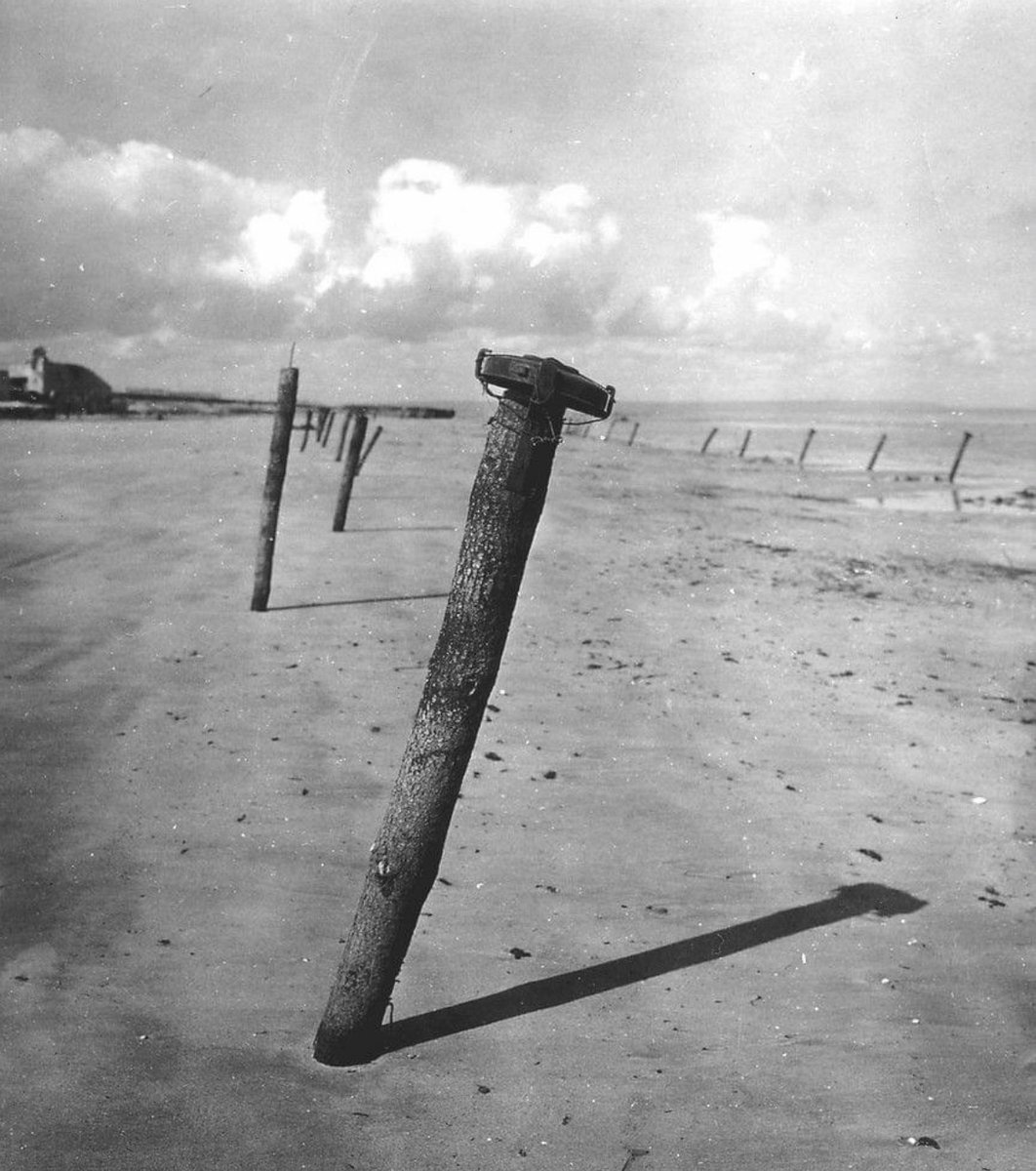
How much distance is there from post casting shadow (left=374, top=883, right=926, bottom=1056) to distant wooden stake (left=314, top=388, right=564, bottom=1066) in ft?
0.98

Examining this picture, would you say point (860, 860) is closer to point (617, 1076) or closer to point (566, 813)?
point (566, 813)

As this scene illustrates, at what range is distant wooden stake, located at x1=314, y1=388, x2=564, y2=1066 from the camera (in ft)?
11.9

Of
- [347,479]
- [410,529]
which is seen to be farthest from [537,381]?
[410,529]

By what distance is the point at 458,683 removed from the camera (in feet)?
12.4

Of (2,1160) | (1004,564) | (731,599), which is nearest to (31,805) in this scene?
(2,1160)

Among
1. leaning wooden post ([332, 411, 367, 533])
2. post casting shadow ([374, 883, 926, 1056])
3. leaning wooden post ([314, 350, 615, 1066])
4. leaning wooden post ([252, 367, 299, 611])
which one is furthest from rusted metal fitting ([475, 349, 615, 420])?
leaning wooden post ([332, 411, 367, 533])

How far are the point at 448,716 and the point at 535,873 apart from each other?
7.86 ft

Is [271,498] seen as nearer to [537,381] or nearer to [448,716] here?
[448,716]

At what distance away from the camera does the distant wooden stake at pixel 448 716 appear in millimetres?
3621

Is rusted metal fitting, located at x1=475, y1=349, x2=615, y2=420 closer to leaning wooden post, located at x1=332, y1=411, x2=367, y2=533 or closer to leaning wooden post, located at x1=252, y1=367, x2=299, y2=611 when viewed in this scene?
leaning wooden post, located at x1=252, y1=367, x2=299, y2=611

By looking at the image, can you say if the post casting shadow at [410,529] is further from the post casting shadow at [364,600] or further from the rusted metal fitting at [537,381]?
the rusted metal fitting at [537,381]

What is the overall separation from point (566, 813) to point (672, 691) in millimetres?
2489

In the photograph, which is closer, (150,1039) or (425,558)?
(150,1039)

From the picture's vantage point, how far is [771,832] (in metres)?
6.54
